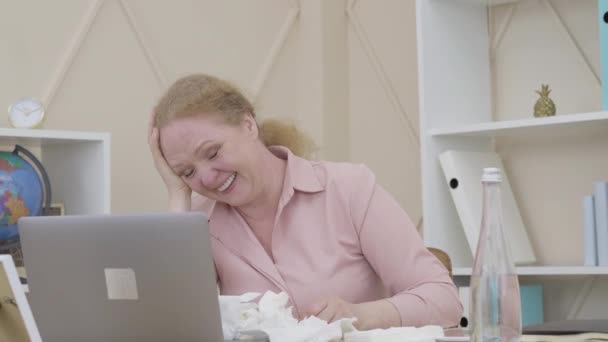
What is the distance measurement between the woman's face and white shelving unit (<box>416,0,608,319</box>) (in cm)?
107

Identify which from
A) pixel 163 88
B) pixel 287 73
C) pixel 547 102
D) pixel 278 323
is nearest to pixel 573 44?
pixel 547 102

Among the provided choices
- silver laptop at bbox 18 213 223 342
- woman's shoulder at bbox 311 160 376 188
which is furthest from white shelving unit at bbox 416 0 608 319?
silver laptop at bbox 18 213 223 342

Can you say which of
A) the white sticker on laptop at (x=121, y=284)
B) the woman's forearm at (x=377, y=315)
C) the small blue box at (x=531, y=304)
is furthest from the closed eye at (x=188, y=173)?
the small blue box at (x=531, y=304)

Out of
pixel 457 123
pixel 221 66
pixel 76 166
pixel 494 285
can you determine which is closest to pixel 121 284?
pixel 494 285

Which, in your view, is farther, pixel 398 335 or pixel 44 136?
pixel 44 136

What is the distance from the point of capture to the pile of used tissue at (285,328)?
1329 mm

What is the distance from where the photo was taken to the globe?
8.09 ft

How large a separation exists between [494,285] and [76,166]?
1.86 meters

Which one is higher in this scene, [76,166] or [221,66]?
[221,66]

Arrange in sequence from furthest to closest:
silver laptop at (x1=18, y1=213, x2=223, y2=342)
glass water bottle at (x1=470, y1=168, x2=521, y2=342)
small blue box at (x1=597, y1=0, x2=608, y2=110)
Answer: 1. small blue box at (x1=597, y1=0, x2=608, y2=110)
2. silver laptop at (x1=18, y1=213, x2=223, y2=342)
3. glass water bottle at (x1=470, y1=168, x2=521, y2=342)

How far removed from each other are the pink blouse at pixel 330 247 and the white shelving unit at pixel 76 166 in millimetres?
726

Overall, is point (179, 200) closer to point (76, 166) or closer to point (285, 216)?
point (285, 216)

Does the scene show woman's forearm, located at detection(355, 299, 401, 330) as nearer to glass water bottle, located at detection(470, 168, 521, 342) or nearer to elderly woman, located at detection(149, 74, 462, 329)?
elderly woman, located at detection(149, 74, 462, 329)

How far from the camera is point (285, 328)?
54.1 inches
